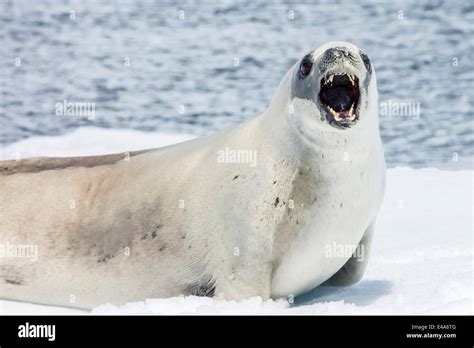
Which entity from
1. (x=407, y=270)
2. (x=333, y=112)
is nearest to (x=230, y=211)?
(x=333, y=112)

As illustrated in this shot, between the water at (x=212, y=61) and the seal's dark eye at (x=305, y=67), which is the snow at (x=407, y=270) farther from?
the water at (x=212, y=61)

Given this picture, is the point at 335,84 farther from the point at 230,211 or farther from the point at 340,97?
the point at 230,211

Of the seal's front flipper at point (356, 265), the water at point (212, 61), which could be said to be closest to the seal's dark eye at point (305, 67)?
the seal's front flipper at point (356, 265)

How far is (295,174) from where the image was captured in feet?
15.9

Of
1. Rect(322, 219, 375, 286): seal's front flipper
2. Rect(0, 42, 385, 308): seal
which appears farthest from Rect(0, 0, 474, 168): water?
Rect(0, 42, 385, 308): seal

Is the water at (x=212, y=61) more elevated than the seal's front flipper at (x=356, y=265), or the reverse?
the water at (x=212, y=61)

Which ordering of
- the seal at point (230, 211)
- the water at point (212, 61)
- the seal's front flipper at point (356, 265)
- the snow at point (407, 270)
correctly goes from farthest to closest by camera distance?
the water at point (212, 61) → the seal's front flipper at point (356, 265) → the seal at point (230, 211) → the snow at point (407, 270)

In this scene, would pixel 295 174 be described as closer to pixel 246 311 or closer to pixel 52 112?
pixel 246 311

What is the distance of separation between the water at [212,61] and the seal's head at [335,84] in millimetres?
5284

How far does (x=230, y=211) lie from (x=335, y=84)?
0.84m

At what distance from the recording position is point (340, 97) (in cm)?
477

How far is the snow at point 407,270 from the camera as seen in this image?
4.53 metres

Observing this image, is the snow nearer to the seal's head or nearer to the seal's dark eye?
the seal's head
